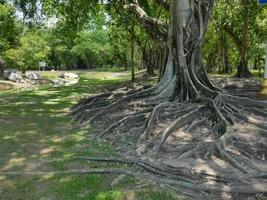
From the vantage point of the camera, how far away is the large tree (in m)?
4.62

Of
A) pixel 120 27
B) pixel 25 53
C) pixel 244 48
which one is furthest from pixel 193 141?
pixel 25 53

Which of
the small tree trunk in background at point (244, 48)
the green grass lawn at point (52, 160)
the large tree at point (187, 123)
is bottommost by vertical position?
the green grass lawn at point (52, 160)

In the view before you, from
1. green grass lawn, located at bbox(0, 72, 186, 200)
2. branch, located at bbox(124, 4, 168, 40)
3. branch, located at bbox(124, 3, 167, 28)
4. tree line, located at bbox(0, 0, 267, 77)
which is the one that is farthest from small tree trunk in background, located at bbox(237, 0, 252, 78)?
green grass lawn, located at bbox(0, 72, 186, 200)

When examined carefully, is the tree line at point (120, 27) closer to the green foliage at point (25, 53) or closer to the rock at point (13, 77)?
the green foliage at point (25, 53)

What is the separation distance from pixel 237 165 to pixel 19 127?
4834 mm

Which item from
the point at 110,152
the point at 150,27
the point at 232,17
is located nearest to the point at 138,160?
the point at 110,152

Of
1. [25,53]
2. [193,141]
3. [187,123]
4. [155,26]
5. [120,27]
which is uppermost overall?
[120,27]

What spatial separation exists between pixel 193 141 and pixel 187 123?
0.91m

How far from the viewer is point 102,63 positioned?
68062 mm

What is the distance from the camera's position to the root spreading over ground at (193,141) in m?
4.46

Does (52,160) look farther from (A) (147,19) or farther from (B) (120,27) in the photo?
(B) (120,27)

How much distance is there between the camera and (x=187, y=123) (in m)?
6.88

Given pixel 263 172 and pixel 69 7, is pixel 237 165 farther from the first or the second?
pixel 69 7

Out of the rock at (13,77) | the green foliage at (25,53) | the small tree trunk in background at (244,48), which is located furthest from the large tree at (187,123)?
the green foliage at (25,53)
